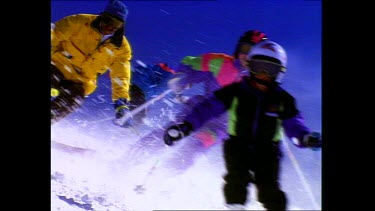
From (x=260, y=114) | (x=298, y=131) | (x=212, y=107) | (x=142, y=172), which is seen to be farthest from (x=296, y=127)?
(x=142, y=172)

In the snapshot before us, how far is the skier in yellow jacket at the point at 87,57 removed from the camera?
6.70ft

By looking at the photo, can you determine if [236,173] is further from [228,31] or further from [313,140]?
[228,31]

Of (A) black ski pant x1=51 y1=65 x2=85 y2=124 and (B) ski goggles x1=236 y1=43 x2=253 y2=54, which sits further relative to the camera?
(A) black ski pant x1=51 y1=65 x2=85 y2=124

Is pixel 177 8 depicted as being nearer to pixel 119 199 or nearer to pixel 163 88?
pixel 163 88

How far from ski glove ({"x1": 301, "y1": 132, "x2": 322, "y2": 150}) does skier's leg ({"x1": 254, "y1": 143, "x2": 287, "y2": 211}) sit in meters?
0.12

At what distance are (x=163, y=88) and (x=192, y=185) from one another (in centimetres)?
43

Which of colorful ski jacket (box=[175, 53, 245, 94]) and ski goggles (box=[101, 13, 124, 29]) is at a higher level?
ski goggles (box=[101, 13, 124, 29])

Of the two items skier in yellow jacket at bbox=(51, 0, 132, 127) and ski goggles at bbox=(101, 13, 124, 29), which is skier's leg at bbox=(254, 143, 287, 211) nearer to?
skier in yellow jacket at bbox=(51, 0, 132, 127)

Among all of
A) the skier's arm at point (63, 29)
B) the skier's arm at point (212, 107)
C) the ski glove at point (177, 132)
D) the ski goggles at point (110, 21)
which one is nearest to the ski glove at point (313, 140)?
the skier's arm at point (212, 107)

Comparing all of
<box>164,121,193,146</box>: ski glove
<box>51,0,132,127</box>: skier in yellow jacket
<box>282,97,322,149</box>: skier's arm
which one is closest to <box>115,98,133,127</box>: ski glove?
<box>51,0,132,127</box>: skier in yellow jacket

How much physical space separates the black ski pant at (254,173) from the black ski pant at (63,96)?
696 mm

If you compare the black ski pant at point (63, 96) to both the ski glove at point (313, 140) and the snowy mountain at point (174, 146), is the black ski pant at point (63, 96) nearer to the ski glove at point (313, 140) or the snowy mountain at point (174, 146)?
the snowy mountain at point (174, 146)

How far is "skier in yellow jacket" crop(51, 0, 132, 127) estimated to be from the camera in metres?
2.04
